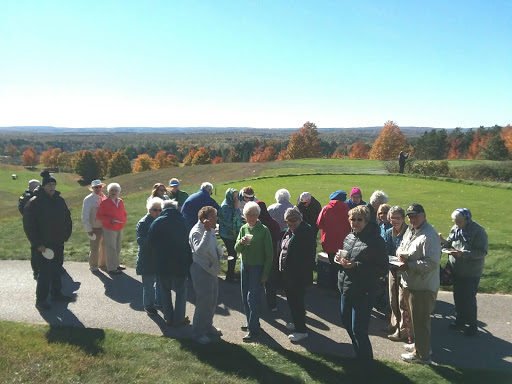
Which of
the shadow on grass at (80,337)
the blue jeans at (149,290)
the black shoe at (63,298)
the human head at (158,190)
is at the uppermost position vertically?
the human head at (158,190)

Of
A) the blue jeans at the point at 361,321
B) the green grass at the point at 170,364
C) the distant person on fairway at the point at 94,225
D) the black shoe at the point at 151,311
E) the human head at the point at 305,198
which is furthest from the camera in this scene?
the distant person on fairway at the point at 94,225

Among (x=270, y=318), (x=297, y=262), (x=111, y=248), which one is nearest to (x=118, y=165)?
(x=111, y=248)

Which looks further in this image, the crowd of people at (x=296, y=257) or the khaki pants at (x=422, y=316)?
the khaki pants at (x=422, y=316)

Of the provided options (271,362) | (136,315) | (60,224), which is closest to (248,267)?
(271,362)

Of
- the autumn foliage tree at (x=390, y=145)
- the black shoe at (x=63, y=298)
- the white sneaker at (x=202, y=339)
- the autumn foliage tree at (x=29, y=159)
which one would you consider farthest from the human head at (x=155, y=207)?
the autumn foliage tree at (x=29, y=159)

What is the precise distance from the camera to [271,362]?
5.37 m

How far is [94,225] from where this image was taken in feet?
29.6

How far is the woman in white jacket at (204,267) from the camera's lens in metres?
5.83

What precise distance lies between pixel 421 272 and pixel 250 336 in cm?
264

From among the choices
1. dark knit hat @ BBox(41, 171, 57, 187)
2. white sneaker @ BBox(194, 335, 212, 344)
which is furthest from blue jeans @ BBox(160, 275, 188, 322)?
dark knit hat @ BBox(41, 171, 57, 187)

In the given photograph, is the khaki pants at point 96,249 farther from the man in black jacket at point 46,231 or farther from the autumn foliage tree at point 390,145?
the autumn foliage tree at point 390,145

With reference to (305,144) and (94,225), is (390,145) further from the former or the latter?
(94,225)

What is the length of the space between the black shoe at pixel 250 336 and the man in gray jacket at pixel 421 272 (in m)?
2.12

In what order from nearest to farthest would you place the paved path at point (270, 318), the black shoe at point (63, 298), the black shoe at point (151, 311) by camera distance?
1. the paved path at point (270, 318)
2. the black shoe at point (151, 311)
3. the black shoe at point (63, 298)
